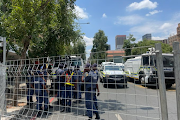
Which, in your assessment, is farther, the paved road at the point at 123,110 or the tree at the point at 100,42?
the tree at the point at 100,42

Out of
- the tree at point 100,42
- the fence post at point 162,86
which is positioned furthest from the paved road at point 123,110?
the tree at point 100,42

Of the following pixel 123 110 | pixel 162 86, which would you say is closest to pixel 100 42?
pixel 123 110

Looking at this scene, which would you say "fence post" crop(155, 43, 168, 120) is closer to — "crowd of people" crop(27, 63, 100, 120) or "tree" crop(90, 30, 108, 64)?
"crowd of people" crop(27, 63, 100, 120)

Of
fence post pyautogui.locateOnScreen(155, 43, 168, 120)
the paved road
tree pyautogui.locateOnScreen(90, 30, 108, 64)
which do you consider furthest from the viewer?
tree pyautogui.locateOnScreen(90, 30, 108, 64)

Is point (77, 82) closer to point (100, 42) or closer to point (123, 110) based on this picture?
point (123, 110)

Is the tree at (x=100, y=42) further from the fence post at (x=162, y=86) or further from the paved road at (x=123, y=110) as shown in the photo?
the fence post at (x=162, y=86)

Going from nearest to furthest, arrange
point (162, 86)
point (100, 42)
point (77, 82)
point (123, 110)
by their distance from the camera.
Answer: point (162, 86) < point (77, 82) < point (123, 110) < point (100, 42)

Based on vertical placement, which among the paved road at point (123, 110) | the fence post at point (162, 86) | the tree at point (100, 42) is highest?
the tree at point (100, 42)

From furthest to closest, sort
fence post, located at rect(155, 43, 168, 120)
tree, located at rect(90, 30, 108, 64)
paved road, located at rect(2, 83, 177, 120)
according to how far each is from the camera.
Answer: tree, located at rect(90, 30, 108, 64) < paved road, located at rect(2, 83, 177, 120) < fence post, located at rect(155, 43, 168, 120)

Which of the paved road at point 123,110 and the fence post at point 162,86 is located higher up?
the fence post at point 162,86

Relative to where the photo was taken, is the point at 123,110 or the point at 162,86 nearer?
the point at 162,86

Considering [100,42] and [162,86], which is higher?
[100,42]

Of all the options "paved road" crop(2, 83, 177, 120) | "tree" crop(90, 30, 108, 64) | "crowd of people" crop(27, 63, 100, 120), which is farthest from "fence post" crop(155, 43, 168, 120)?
"tree" crop(90, 30, 108, 64)

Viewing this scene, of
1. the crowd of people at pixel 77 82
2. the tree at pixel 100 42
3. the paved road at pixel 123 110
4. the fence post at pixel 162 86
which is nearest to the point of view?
the fence post at pixel 162 86
